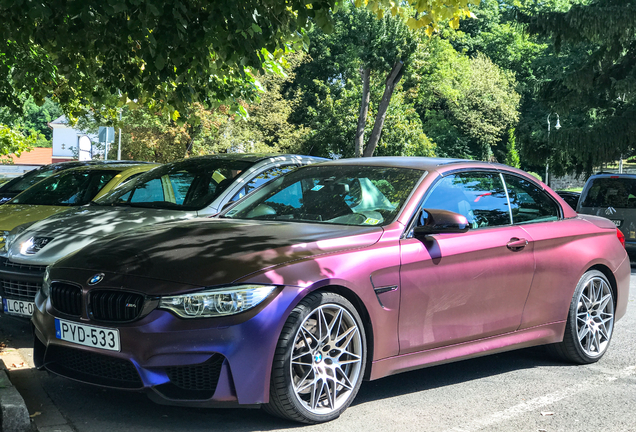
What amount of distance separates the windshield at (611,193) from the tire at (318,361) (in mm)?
11361

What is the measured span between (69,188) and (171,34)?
3.49 meters

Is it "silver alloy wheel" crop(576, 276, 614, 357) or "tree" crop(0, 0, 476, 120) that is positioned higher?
"tree" crop(0, 0, 476, 120)

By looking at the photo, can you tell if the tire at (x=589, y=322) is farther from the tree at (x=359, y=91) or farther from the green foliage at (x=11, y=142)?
the green foliage at (x=11, y=142)

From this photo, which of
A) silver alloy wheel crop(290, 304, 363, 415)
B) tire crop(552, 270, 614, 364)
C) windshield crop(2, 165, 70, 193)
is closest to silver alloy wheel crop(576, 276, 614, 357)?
tire crop(552, 270, 614, 364)

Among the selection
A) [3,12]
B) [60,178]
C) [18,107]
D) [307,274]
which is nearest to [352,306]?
[307,274]

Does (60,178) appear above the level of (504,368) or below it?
above

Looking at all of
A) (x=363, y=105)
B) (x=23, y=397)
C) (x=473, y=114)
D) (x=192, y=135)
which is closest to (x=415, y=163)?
(x=23, y=397)

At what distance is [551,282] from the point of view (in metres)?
5.62

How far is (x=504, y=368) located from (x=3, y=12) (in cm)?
583

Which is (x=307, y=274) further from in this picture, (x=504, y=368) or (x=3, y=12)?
(x=3, y=12)

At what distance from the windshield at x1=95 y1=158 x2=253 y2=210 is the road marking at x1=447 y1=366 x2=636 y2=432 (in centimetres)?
364

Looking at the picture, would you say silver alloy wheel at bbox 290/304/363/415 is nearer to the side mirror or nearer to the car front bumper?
the car front bumper

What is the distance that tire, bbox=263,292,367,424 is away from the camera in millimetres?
4035

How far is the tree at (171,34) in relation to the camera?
6.20 metres
